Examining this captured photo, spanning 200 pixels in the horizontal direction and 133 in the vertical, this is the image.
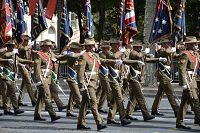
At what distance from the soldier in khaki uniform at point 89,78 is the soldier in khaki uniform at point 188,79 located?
1590 mm

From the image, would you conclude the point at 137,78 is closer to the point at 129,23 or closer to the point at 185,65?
the point at 129,23

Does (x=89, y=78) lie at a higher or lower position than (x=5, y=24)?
lower

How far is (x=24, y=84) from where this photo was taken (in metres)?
17.9

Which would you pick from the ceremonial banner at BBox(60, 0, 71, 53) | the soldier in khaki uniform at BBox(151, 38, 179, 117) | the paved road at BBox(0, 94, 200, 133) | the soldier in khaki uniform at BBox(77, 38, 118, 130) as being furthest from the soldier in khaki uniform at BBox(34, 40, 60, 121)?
the soldier in khaki uniform at BBox(151, 38, 179, 117)

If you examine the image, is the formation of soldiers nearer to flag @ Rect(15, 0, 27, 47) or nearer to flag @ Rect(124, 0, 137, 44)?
flag @ Rect(124, 0, 137, 44)

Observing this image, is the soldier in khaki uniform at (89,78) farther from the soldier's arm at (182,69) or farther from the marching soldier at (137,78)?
the marching soldier at (137,78)

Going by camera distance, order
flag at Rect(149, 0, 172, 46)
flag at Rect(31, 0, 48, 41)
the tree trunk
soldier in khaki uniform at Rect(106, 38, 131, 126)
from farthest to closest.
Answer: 1. the tree trunk
2. flag at Rect(31, 0, 48, 41)
3. flag at Rect(149, 0, 172, 46)
4. soldier in khaki uniform at Rect(106, 38, 131, 126)

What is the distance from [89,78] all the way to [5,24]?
9.97 feet

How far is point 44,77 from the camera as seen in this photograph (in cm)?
1420

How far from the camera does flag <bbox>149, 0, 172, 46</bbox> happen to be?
15.7 meters

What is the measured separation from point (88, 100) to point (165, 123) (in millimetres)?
2193

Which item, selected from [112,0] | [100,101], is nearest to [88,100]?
[100,101]

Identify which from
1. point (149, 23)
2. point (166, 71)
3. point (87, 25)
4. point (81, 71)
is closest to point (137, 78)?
point (166, 71)

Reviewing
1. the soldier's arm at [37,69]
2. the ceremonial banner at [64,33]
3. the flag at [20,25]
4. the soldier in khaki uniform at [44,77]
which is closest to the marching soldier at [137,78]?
the soldier in khaki uniform at [44,77]
